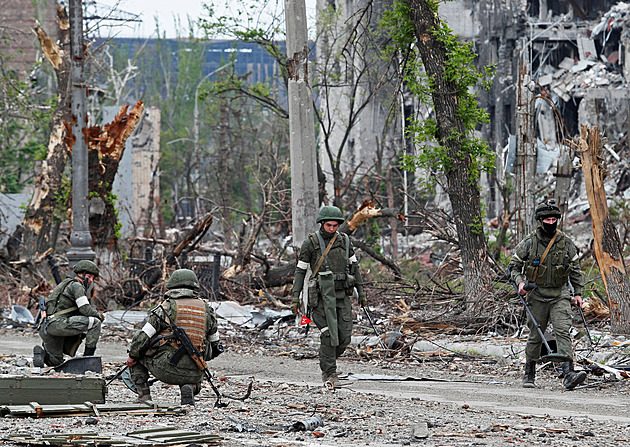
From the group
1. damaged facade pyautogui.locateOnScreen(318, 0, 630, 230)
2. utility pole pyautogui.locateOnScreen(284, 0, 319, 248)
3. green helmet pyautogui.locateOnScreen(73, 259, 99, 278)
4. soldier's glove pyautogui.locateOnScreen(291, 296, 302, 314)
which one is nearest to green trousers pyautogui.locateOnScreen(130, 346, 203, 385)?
soldier's glove pyautogui.locateOnScreen(291, 296, 302, 314)

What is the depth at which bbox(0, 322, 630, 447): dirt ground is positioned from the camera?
6625mm

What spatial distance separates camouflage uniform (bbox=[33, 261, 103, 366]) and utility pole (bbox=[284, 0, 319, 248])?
13.0ft

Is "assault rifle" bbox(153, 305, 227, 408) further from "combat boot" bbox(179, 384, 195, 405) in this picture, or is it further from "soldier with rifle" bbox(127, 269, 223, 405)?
"combat boot" bbox(179, 384, 195, 405)

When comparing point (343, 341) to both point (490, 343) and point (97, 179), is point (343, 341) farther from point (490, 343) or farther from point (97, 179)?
point (97, 179)

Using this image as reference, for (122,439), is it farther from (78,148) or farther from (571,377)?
(78,148)

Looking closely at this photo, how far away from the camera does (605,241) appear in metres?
12.8

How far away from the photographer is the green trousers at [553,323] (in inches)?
383

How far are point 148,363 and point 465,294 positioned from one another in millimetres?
7971

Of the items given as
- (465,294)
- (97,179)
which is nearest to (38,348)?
(465,294)

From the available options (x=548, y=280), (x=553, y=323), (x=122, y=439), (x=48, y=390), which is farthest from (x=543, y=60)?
(x=122, y=439)

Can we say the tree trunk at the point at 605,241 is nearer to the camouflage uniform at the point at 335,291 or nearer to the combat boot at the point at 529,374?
the combat boot at the point at 529,374

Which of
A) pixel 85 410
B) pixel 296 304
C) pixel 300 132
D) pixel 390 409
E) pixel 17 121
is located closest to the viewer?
pixel 85 410

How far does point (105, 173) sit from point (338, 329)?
1109cm

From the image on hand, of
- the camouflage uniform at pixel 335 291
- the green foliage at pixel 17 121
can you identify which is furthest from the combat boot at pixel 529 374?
the green foliage at pixel 17 121
